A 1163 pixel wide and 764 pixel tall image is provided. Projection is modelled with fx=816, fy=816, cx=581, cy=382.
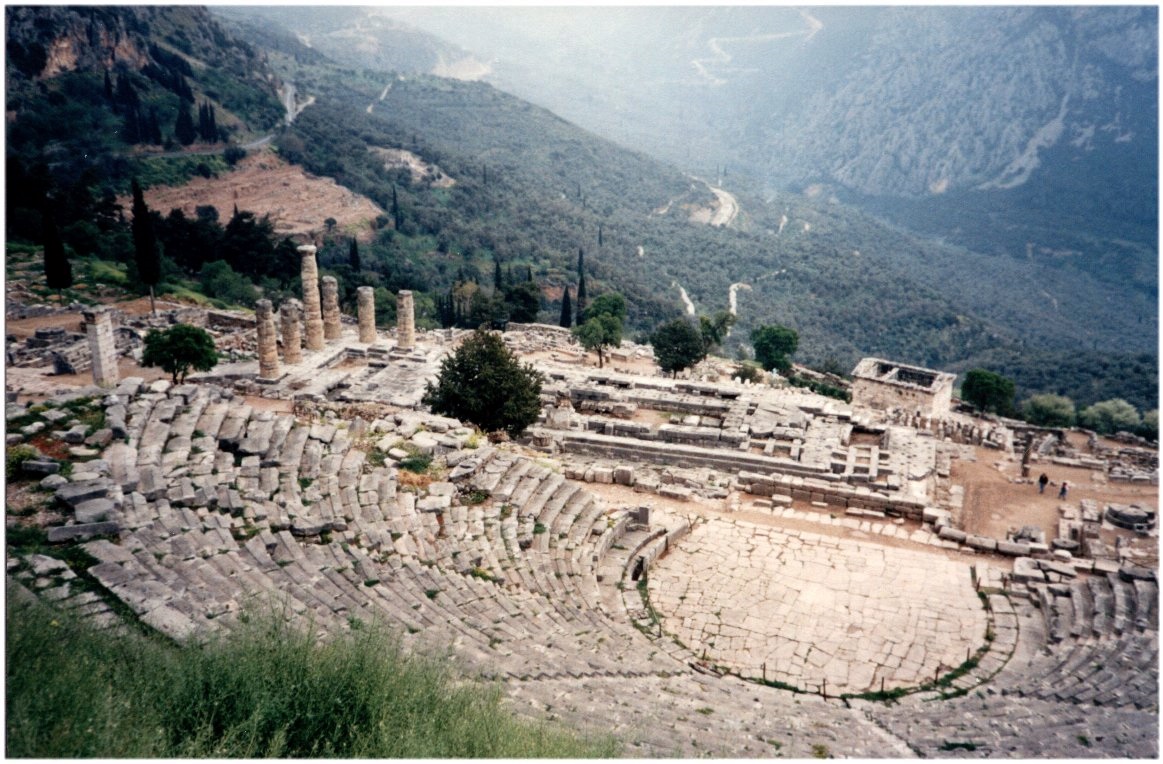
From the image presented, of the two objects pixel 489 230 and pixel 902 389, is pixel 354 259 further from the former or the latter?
pixel 902 389

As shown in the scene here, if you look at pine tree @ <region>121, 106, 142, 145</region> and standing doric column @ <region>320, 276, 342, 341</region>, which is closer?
standing doric column @ <region>320, 276, 342, 341</region>

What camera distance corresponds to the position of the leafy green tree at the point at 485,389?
69.8 ft

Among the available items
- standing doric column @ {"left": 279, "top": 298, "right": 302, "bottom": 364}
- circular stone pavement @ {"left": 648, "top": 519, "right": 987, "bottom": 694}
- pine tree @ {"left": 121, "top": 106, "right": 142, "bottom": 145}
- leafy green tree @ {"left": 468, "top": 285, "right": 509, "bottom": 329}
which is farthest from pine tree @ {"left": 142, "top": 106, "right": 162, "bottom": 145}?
circular stone pavement @ {"left": 648, "top": 519, "right": 987, "bottom": 694}

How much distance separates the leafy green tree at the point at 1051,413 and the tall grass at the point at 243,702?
39048mm

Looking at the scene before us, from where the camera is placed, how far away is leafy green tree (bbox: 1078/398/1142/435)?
39188 millimetres

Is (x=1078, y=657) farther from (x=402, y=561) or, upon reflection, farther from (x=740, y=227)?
(x=740, y=227)

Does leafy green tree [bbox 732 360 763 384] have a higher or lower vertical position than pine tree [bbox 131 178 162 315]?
lower

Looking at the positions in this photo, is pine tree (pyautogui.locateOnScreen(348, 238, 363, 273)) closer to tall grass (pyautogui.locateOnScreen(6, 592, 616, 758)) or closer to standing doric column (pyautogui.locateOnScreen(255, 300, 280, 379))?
standing doric column (pyautogui.locateOnScreen(255, 300, 280, 379))

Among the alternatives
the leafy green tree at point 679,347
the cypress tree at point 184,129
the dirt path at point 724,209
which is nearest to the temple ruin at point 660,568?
the leafy green tree at point 679,347

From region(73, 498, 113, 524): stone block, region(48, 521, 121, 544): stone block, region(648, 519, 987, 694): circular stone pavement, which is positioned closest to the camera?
region(48, 521, 121, 544): stone block

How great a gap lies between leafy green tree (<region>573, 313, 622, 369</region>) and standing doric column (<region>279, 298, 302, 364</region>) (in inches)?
503

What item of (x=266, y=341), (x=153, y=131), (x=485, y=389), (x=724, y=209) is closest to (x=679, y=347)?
(x=485, y=389)

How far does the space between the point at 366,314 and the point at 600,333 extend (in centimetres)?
1027

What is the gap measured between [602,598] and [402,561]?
12.8ft
